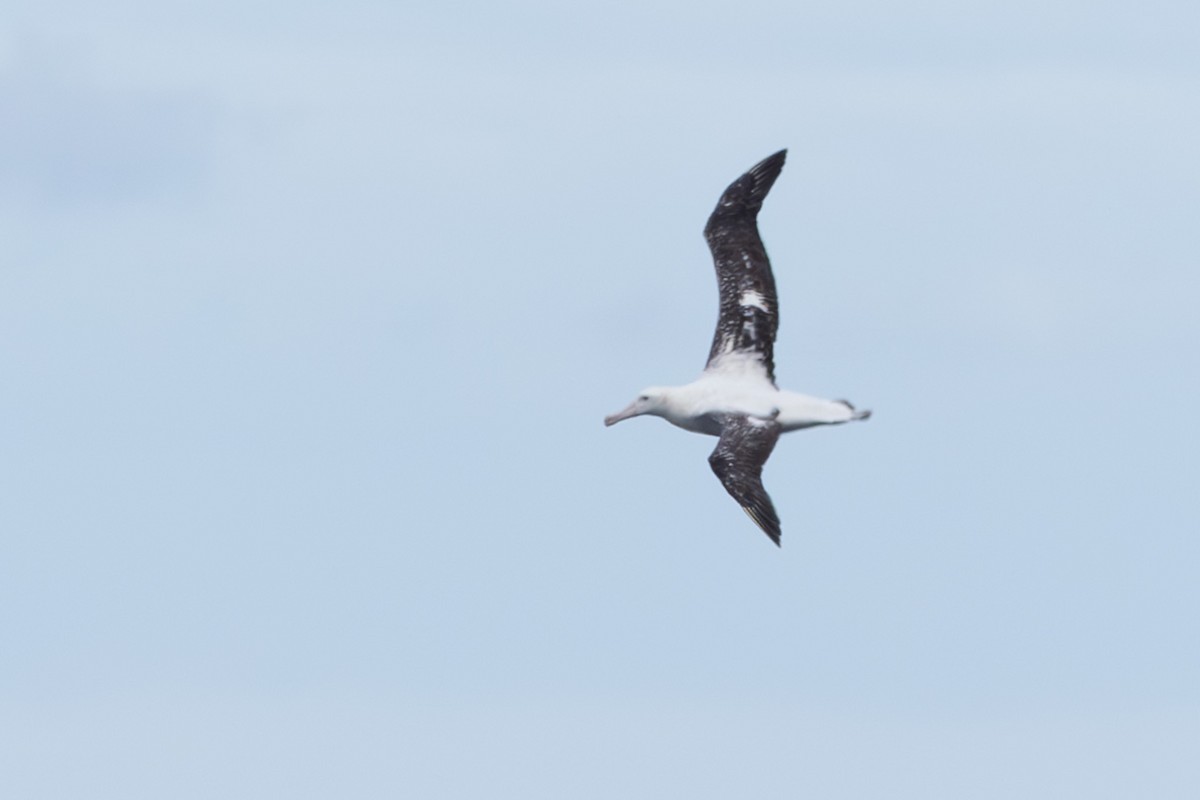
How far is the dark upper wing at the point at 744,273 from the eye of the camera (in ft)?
112

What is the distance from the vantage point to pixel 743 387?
109ft

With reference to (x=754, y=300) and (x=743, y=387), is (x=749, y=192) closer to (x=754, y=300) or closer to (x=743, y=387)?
(x=754, y=300)

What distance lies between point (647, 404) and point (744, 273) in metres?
2.51

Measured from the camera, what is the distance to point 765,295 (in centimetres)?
3431

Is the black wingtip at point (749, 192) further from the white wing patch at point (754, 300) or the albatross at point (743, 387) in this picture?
the white wing patch at point (754, 300)

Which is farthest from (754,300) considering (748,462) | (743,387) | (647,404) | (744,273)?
(748,462)

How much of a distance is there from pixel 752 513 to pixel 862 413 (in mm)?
3039

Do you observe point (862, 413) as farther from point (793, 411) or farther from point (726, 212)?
point (726, 212)

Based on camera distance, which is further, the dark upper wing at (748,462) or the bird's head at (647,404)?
the bird's head at (647,404)

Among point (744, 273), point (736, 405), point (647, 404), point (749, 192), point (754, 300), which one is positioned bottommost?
point (736, 405)

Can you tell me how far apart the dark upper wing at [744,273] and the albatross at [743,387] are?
0.01 meters

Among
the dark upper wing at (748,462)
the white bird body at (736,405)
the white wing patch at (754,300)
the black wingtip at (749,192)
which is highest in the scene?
the black wingtip at (749,192)

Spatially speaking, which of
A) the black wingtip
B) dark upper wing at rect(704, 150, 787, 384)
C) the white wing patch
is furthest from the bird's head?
the black wingtip

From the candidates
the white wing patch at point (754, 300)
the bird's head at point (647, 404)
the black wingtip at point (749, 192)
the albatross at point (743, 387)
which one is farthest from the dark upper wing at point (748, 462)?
the black wingtip at point (749, 192)
